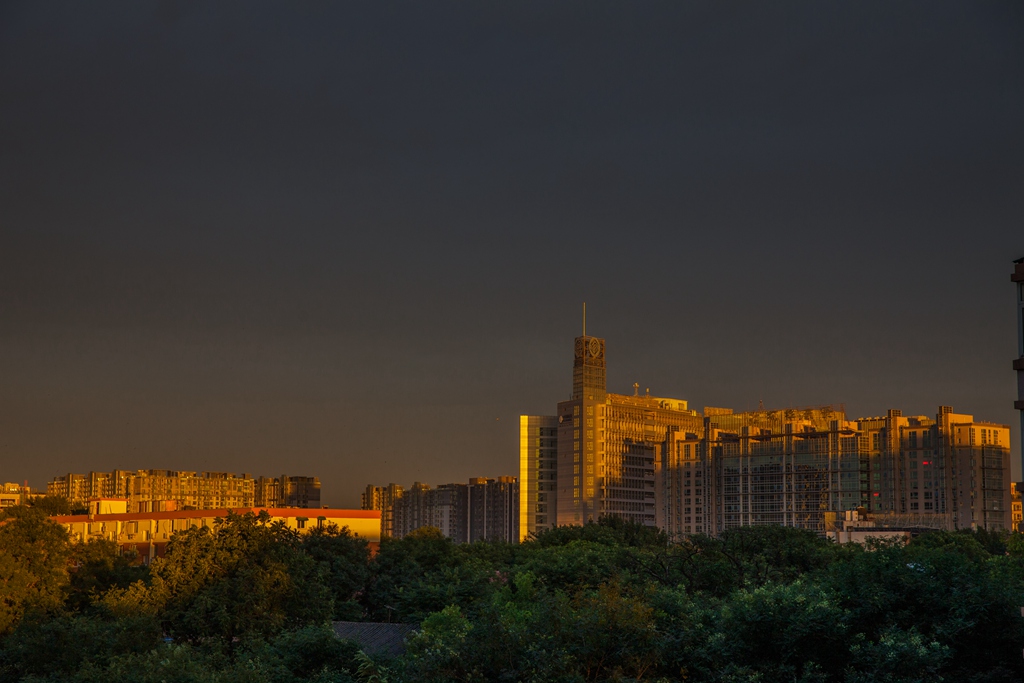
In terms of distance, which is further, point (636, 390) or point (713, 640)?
point (636, 390)

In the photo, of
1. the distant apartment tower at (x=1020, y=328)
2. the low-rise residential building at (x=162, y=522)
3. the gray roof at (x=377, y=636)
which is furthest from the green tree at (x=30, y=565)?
the low-rise residential building at (x=162, y=522)

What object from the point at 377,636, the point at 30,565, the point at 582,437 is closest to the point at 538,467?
the point at 582,437

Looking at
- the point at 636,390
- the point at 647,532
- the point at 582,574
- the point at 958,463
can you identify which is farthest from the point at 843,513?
the point at 582,574

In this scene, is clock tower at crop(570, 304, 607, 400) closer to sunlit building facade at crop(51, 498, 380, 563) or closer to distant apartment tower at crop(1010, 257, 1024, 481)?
sunlit building facade at crop(51, 498, 380, 563)

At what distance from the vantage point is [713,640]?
92.7ft

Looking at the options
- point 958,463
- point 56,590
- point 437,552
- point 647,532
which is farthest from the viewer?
point 958,463

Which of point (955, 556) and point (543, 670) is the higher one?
point (955, 556)

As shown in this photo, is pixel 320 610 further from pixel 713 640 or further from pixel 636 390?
pixel 636 390

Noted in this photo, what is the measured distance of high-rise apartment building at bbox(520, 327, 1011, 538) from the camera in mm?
155875

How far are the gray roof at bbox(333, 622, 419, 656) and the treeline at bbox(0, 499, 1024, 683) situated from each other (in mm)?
997

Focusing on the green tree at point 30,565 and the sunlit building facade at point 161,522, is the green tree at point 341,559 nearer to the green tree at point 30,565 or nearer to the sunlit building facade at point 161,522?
the green tree at point 30,565

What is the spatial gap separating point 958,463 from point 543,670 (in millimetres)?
142122

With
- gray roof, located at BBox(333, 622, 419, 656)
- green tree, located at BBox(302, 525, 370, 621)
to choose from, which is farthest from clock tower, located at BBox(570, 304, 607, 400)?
gray roof, located at BBox(333, 622, 419, 656)

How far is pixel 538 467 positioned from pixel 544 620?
161201 millimetres
